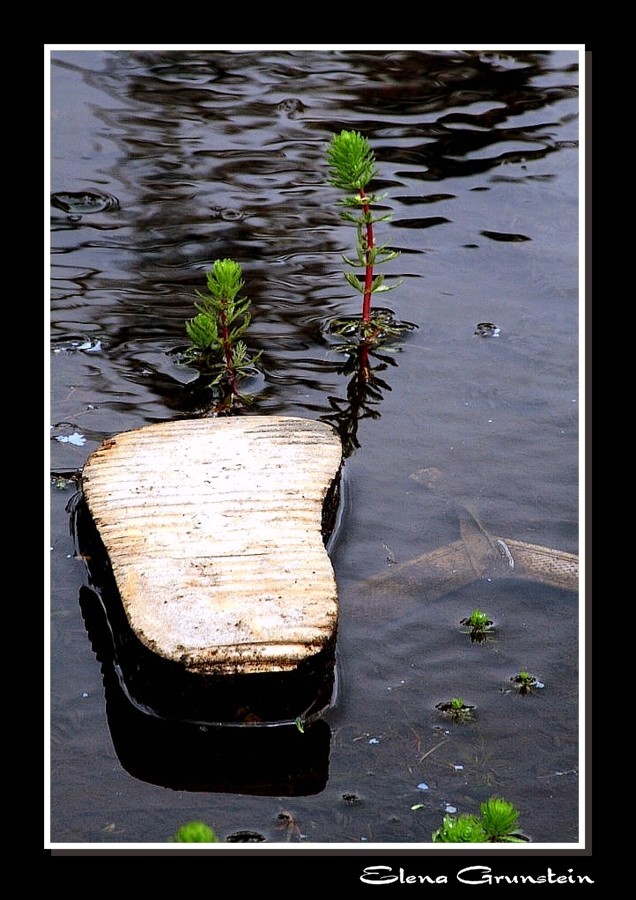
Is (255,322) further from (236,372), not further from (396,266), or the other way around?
(396,266)

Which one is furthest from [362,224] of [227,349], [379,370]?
[227,349]

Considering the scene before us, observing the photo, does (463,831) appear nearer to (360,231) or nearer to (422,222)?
(360,231)

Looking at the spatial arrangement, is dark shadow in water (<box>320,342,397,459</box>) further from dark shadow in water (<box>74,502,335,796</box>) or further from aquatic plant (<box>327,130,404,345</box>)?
dark shadow in water (<box>74,502,335,796</box>)

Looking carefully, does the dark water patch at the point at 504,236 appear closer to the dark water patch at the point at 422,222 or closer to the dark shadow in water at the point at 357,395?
the dark water patch at the point at 422,222

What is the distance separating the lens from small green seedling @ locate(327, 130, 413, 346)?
556 centimetres

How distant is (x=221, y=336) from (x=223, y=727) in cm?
240

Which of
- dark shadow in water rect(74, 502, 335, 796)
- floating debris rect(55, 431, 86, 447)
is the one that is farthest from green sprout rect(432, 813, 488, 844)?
floating debris rect(55, 431, 86, 447)

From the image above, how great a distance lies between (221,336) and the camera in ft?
18.6

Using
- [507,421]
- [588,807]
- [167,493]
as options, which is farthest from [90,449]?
[588,807]

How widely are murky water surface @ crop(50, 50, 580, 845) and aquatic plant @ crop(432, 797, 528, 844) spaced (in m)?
0.21

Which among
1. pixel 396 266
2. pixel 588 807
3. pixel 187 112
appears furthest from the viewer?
pixel 187 112

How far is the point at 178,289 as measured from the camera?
6.34 m

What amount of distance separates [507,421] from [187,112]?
3927 millimetres

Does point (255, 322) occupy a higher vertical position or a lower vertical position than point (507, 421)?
higher
